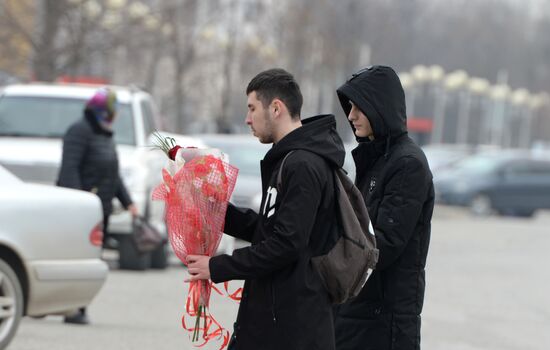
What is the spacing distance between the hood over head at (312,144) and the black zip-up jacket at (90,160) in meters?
6.26

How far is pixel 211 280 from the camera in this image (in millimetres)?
4586

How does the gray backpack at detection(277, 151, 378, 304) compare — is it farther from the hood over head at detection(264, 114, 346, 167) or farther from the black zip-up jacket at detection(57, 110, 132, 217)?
the black zip-up jacket at detection(57, 110, 132, 217)

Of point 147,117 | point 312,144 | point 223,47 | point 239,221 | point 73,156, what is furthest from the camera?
point 223,47

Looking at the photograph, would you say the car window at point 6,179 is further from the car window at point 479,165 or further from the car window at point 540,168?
the car window at point 540,168

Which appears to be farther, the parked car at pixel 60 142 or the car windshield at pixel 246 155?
the car windshield at pixel 246 155

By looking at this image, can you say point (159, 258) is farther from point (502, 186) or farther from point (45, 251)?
point (502, 186)

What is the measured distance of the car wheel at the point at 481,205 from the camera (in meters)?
36.8

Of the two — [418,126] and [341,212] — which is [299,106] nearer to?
[341,212]

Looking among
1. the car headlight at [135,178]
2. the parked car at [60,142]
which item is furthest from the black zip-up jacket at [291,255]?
the car headlight at [135,178]

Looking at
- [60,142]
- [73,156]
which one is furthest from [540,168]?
[73,156]

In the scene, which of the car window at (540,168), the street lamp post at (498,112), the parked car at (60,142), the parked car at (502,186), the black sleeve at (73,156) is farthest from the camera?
→ the street lamp post at (498,112)

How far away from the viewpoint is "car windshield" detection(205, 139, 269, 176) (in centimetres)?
2106

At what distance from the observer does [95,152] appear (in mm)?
10938

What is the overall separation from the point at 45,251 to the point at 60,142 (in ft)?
21.8
